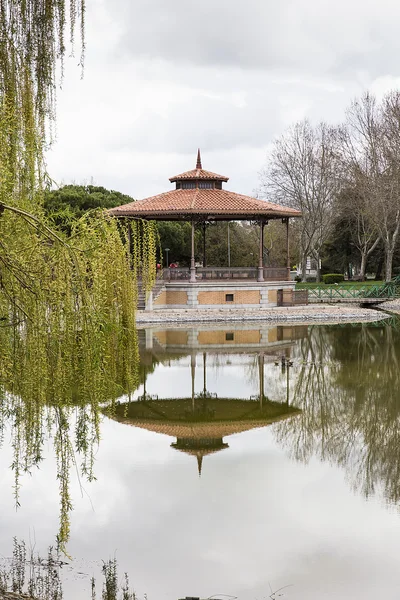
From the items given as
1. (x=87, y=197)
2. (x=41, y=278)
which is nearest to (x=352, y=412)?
(x=41, y=278)

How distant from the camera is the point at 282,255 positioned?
58.3m

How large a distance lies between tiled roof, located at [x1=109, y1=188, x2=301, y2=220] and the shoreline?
14.2ft

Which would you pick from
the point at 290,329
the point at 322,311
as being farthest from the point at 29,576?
the point at 322,311

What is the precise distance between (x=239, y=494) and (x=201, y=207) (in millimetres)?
25899

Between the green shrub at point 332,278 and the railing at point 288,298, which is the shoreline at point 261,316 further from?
the green shrub at point 332,278

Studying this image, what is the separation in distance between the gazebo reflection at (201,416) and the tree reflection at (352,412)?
0.55 meters

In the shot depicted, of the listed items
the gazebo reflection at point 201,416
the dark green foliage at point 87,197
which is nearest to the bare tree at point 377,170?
the dark green foliage at point 87,197

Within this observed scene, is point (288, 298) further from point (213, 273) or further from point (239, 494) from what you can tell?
point (239, 494)

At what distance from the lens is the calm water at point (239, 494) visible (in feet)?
24.0

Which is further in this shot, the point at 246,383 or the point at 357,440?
the point at 246,383

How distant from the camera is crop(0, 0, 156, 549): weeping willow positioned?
5.67m

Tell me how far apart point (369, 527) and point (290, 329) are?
2077cm

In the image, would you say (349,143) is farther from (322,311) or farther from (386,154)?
(322,311)

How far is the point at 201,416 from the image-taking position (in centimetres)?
1393
